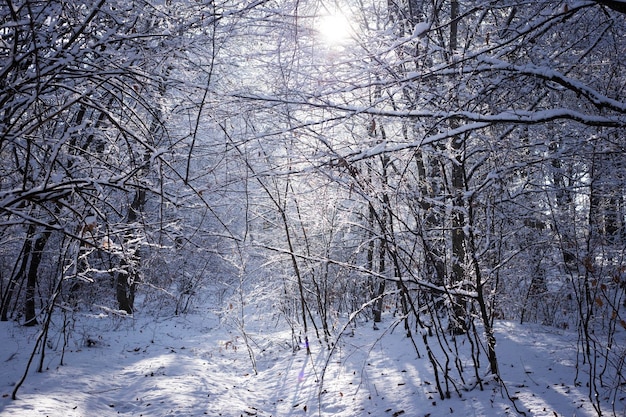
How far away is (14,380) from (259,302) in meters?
4.64

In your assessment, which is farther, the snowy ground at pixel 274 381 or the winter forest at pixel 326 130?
the snowy ground at pixel 274 381

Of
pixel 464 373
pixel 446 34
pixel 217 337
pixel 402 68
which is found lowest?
pixel 217 337

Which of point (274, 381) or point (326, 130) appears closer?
point (326, 130)

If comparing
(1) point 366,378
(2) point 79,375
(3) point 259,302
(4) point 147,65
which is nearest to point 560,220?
(1) point 366,378

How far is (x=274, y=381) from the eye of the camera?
19.1ft

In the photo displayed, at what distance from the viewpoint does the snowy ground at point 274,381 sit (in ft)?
12.3

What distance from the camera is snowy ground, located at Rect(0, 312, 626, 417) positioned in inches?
148

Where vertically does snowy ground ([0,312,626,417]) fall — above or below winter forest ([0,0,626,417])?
below

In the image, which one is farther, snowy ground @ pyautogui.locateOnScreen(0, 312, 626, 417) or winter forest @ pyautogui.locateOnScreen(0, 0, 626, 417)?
snowy ground @ pyautogui.locateOnScreen(0, 312, 626, 417)

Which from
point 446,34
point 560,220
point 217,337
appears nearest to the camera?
point 446,34

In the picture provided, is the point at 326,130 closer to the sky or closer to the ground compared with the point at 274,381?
closer to the sky

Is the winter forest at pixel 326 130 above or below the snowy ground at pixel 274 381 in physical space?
above

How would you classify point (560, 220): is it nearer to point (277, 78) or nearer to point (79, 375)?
point (277, 78)

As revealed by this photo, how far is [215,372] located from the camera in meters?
6.23
